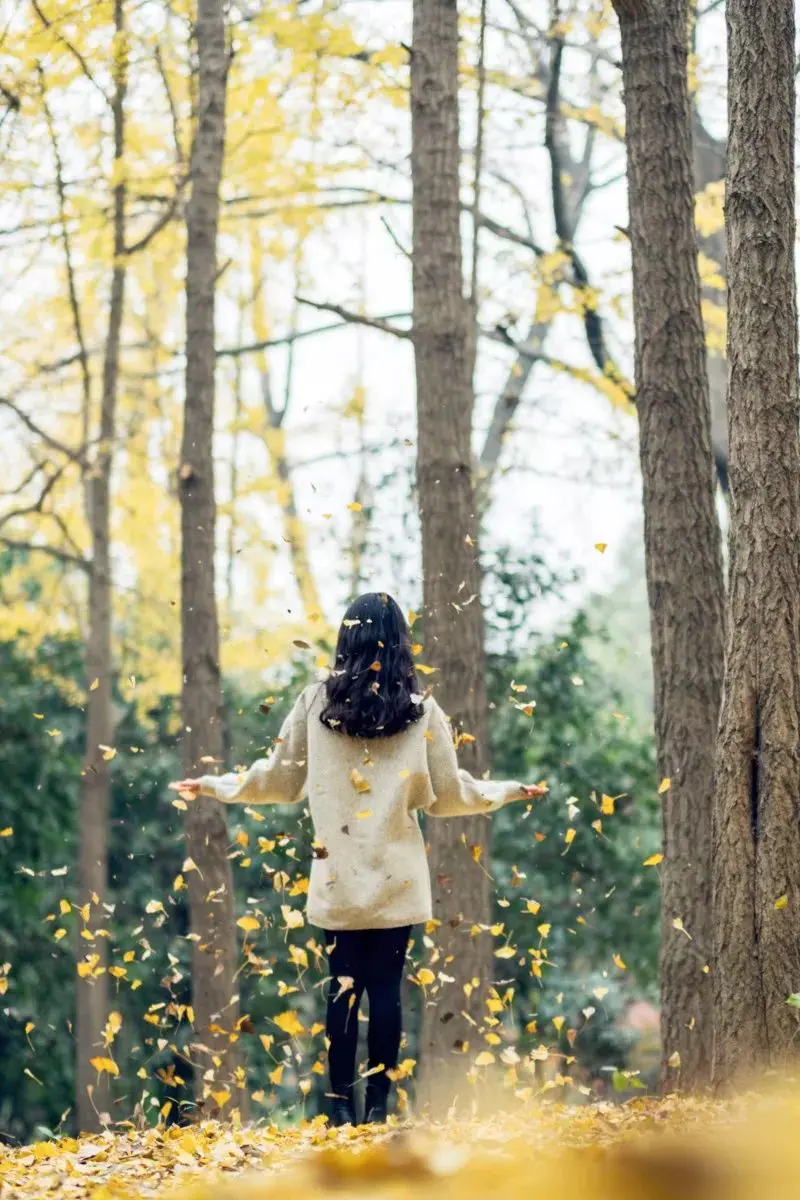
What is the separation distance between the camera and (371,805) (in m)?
5.08

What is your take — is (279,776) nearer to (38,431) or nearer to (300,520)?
(38,431)

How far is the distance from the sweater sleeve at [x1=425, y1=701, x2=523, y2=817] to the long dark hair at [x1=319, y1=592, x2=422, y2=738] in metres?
0.20

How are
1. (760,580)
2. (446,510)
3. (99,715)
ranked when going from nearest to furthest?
(760,580) < (446,510) < (99,715)

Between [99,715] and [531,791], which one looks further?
[99,715]

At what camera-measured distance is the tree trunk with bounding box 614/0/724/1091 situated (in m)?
5.81

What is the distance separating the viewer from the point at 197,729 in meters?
8.27

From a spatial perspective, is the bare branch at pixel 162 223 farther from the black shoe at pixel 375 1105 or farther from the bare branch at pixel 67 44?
the black shoe at pixel 375 1105

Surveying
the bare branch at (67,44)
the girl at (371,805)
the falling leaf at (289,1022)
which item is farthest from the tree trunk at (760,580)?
the bare branch at (67,44)

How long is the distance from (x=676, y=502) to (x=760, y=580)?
119cm

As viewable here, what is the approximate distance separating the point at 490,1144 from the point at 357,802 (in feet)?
4.67

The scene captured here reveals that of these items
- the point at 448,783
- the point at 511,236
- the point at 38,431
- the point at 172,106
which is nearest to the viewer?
the point at 448,783

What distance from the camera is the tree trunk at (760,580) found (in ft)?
15.3

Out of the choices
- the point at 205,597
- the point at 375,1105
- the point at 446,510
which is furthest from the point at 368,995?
the point at 205,597

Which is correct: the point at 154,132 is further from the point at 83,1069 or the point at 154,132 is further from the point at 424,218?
the point at 83,1069
